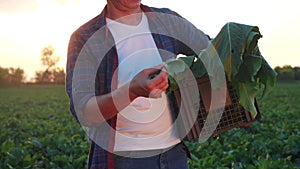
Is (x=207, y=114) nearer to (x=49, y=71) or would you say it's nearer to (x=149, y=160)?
(x=149, y=160)

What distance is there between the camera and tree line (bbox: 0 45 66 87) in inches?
2515

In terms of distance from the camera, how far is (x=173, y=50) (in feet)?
7.18

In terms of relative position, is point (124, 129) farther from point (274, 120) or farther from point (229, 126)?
point (274, 120)

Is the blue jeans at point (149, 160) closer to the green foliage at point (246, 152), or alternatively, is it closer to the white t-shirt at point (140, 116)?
the white t-shirt at point (140, 116)

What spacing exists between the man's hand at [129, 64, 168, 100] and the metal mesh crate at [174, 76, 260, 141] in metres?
0.26

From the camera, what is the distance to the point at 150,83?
1.73 m

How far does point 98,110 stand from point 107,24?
17.7 inches

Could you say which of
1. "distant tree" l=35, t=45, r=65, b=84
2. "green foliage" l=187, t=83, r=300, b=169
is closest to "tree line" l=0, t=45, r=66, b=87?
"distant tree" l=35, t=45, r=65, b=84

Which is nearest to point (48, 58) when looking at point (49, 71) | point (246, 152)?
point (49, 71)

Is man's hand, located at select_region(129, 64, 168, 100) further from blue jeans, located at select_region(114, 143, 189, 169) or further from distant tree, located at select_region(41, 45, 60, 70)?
distant tree, located at select_region(41, 45, 60, 70)

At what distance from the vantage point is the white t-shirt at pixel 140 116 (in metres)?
2.05

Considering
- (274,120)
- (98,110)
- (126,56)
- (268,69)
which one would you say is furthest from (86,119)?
(274,120)

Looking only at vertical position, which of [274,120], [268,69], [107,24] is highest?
[107,24]

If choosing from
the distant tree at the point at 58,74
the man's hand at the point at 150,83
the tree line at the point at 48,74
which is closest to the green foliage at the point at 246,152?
the man's hand at the point at 150,83
